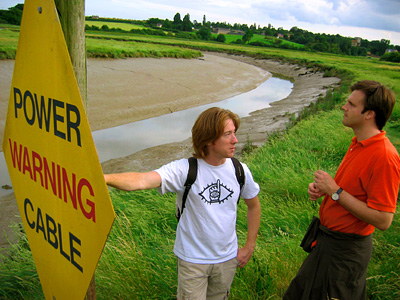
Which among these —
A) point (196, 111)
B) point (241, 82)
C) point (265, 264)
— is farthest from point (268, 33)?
point (265, 264)

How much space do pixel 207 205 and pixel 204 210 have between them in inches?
1.3

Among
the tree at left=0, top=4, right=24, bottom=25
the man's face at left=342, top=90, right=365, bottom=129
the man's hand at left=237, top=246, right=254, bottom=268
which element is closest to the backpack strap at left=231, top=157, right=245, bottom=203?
the man's hand at left=237, top=246, right=254, bottom=268

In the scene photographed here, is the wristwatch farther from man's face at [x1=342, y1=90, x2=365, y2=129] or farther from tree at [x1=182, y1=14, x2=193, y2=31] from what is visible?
tree at [x1=182, y1=14, x2=193, y2=31]

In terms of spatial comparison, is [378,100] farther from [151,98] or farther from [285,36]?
[285,36]

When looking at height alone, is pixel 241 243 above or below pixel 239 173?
below

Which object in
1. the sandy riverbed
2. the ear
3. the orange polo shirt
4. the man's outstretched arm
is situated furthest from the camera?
the sandy riverbed

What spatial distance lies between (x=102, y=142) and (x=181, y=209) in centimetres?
841

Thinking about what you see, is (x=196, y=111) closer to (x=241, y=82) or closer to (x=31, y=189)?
(x=241, y=82)

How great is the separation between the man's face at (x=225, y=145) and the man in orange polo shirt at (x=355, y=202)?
2.02ft

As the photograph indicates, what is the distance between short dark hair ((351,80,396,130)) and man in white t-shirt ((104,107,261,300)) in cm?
77

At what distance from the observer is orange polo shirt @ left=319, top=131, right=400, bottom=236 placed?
75.3 inches

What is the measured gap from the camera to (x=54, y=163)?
4.37 feet

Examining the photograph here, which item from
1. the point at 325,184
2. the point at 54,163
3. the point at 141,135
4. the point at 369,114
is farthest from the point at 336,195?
the point at 141,135

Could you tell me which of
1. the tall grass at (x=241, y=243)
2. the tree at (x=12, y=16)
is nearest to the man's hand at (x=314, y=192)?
the tall grass at (x=241, y=243)
